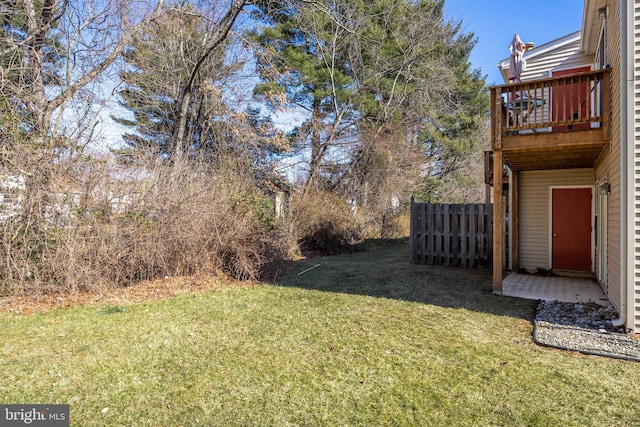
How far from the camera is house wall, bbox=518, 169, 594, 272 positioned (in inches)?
340

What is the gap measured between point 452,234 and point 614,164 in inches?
185

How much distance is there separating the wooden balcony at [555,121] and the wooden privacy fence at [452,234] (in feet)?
8.65

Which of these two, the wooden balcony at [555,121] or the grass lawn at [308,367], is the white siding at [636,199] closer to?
the wooden balcony at [555,121]

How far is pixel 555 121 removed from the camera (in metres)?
5.58

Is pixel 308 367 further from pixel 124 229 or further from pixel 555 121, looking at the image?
pixel 555 121

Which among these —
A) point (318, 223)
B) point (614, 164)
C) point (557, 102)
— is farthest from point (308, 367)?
point (318, 223)

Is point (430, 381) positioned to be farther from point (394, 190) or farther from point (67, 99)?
point (394, 190)

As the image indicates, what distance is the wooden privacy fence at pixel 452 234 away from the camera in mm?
9219

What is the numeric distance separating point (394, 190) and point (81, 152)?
527 inches

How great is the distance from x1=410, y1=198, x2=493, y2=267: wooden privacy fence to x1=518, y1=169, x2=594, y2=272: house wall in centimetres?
81

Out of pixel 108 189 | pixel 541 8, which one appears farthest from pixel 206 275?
pixel 541 8

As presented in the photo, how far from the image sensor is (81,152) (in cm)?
616

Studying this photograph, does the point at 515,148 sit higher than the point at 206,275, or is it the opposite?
the point at 515,148

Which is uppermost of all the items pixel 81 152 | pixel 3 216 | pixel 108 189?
pixel 81 152
